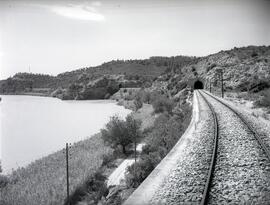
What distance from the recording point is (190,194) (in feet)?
25.6

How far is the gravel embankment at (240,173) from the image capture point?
7496 mm

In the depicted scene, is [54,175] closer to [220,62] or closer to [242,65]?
[242,65]

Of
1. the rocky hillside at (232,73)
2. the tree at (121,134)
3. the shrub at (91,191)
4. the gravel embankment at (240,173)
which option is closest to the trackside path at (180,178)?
the gravel embankment at (240,173)

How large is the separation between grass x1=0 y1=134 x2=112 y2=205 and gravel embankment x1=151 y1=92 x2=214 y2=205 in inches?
272

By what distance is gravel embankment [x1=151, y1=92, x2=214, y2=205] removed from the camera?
7.68 metres

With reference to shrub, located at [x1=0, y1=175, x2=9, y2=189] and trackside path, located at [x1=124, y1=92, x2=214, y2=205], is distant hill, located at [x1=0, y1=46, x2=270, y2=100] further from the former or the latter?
shrub, located at [x1=0, y1=175, x2=9, y2=189]

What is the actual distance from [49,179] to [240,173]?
1249 centimetres

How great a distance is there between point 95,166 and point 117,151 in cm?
356

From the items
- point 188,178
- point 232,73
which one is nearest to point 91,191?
point 188,178

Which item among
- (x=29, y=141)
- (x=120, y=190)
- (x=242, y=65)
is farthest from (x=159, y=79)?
(x=120, y=190)

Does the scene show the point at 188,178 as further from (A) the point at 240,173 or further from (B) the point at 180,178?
(A) the point at 240,173

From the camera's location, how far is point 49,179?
57.5ft

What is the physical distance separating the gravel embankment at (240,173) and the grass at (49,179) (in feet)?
27.5

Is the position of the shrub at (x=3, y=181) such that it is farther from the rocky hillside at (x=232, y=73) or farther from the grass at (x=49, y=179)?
the rocky hillside at (x=232, y=73)
